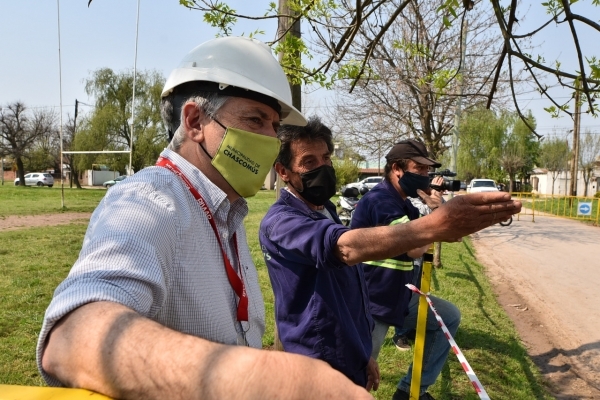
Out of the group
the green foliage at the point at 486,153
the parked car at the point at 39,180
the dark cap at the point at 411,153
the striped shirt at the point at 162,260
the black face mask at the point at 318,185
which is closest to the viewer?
the striped shirt at the point at 162,260

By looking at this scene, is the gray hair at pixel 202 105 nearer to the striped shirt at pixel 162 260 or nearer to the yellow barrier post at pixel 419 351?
the striped shirt at pixel 162 260

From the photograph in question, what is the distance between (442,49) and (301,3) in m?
7.66

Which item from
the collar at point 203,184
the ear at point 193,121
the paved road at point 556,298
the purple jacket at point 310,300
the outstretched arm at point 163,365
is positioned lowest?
the paved road at point 556,298

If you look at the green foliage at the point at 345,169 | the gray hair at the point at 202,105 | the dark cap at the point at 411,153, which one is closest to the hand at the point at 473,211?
the gray hair at the point at 202,105

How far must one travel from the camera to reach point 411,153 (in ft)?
13.7

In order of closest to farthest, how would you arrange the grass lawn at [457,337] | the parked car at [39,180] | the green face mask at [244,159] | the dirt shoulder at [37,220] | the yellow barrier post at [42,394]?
1. the yellow barrier post at [42,394]
2. the green face mask at [244,159]
3. the grass lawn at [457,337]
4. the dirt shoulder at [37,220]
5. the parked car at [39,180]

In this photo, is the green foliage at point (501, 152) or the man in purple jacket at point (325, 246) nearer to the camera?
the man in purple jacket at point (325, 246)

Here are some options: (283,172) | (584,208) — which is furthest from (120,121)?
(283,172)

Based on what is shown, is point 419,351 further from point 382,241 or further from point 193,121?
point 193,121

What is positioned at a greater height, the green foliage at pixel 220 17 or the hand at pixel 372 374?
the green foliage at pixel 220 17

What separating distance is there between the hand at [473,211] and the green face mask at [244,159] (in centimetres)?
68

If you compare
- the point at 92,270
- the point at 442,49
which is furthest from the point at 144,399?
the point at 442,49

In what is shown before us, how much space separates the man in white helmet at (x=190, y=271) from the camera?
0.75 metres

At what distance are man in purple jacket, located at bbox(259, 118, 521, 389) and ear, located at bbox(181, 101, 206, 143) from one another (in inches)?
32.1
